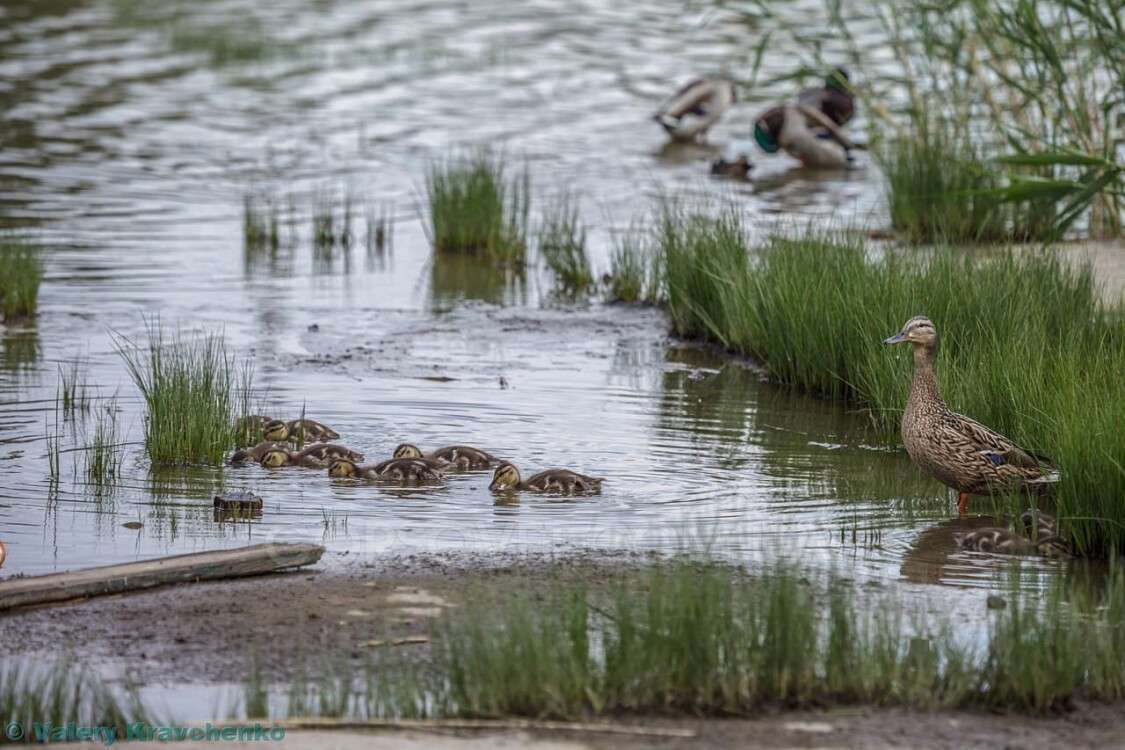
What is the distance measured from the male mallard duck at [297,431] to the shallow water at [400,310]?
0.82 feet

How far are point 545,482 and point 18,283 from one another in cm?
652

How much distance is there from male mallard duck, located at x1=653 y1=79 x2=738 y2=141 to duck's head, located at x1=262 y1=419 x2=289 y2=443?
46.1 feet

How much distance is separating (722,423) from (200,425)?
11.0 ft

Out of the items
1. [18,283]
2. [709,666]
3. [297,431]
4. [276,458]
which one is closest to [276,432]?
[297,431]

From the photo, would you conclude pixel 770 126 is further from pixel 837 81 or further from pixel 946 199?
pixel 946 199

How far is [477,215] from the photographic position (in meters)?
17.0

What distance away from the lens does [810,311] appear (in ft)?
39.1

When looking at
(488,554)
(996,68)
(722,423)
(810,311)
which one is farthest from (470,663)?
(996,68)

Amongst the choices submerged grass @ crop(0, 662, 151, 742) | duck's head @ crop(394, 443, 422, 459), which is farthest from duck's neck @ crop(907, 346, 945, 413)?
submerged grass @ crop(0, 662, 151, 742)

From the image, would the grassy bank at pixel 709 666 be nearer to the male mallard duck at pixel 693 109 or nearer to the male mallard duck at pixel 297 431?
the male mallard duck at pixel 297 431

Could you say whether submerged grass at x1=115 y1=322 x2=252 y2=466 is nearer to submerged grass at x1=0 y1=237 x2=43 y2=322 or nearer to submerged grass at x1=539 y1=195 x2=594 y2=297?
submerged grass at x1=0 y1=237 x2=43 y2=322

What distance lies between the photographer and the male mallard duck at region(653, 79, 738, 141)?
23.7m

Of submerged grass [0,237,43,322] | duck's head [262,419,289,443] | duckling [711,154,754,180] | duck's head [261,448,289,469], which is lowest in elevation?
duck's head [261,448,289,469]

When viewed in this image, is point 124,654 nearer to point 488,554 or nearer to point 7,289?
point 488,554
